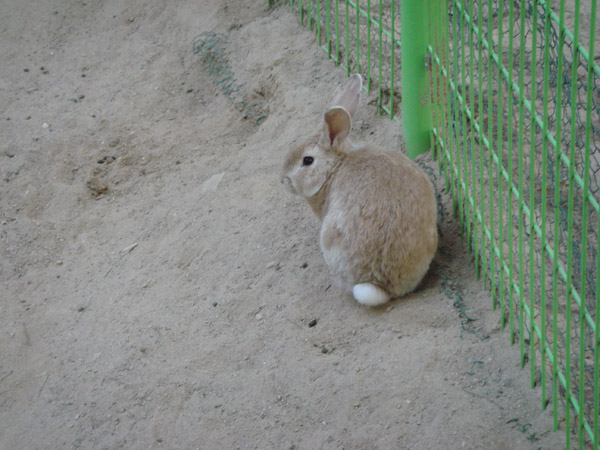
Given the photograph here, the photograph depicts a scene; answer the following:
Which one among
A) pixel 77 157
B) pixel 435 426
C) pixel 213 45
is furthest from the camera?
pixel 213 45

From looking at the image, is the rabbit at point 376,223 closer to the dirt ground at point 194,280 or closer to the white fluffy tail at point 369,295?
the white fluffy tail at point 369,295

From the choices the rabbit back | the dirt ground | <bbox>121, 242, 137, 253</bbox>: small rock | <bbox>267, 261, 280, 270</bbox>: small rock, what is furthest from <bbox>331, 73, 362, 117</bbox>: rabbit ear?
<bbox>121, 242, 137, 253</bbox>: small rock

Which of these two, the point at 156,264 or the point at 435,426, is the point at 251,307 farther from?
the point at 435,426

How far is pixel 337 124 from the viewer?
12.3 feet

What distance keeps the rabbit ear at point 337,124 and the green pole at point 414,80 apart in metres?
0.36

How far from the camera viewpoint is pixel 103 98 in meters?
5.55

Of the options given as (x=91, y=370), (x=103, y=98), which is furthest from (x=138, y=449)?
(x=103, y=98)

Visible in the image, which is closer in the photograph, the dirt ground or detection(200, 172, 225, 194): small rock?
the dirt ground

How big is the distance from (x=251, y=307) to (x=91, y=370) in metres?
0.82

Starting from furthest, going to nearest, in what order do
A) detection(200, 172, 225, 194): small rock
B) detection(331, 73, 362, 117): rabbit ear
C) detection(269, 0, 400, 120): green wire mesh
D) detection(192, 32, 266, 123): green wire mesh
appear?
detection(192, 32, 266, 123): green wire mesh → detection(200, 172, 225, 194): small rock → detection(269, 0, 400, 120): green wire mesh → detection(331, 73, 362, 117): rabbit ear

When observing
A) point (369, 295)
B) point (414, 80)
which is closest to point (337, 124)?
point (414, 80)

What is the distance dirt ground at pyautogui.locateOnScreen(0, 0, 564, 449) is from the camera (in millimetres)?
2883

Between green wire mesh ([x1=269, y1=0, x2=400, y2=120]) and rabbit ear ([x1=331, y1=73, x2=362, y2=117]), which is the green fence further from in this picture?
rabbit ear ([x1=331, y1=73, x2=362, y2=117])

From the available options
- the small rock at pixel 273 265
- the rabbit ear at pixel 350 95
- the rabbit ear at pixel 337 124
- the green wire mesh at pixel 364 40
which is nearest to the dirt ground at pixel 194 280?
the small rock at pixel 273 265
